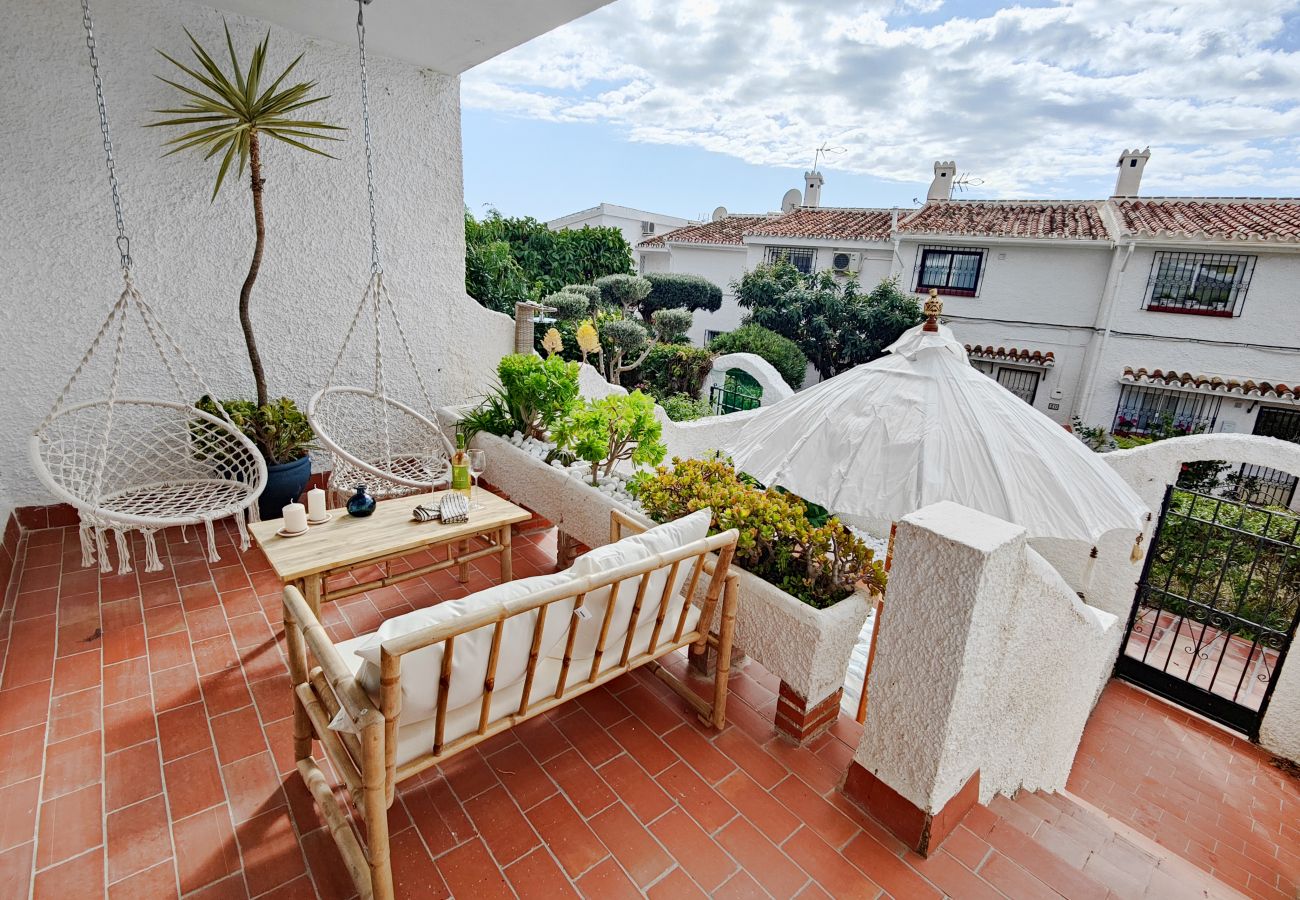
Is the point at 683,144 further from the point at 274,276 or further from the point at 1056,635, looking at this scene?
the point at 1056,635

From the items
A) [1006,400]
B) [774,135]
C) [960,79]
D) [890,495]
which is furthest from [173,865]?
[774,135]

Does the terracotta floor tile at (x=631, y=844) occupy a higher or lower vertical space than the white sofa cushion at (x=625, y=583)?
lower

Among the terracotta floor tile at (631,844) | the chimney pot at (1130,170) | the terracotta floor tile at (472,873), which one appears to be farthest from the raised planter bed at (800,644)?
the chimney pot at (1130,170)

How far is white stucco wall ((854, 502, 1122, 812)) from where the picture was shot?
1.75 metres

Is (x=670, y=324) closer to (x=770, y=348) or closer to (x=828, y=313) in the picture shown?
(x=770, y=348)

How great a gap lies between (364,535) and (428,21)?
3.31 metres

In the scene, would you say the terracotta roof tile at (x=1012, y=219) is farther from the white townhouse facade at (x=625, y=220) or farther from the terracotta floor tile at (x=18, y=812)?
the terracotta floor tile at (x=18, y=812)

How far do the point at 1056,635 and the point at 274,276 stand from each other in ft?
18.0

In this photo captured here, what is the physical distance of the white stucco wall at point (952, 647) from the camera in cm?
175

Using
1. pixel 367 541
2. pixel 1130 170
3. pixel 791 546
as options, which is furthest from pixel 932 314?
pixel 1130 170

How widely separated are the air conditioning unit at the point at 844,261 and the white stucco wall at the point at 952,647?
591 inches

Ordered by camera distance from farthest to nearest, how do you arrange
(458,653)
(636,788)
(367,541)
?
(367,541)
(636,788)
(458,653)

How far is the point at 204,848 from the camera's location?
1850 mm

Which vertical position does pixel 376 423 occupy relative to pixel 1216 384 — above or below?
below
